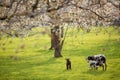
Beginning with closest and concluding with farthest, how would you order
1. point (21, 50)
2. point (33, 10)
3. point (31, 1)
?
point (33, 10) < point (31, 1) < point (21, 50)

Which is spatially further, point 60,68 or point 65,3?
point 60,68

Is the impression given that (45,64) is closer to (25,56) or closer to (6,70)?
(6,70)

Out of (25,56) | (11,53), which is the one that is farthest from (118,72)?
(11,53)

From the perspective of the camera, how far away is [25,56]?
37.5 metres

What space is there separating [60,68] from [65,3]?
1285 centimetres

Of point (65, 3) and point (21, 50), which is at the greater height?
point (65, 3)

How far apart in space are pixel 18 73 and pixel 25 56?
34.7 feet

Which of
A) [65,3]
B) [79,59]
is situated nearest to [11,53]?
[79,59]

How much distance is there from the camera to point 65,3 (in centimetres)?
1653

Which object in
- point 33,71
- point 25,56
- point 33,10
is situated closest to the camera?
point 33,10

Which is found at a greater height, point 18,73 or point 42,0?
point 42,0

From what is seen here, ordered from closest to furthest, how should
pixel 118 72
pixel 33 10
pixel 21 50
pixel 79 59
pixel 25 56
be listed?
pixel 33 10
pixel 118 72
pixel 79 59
pixel 25 56
pixel 21 50

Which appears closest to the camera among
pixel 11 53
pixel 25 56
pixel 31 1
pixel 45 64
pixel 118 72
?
pixel 31 1

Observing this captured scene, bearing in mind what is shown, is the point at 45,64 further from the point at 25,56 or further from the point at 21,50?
the point at 21,50
